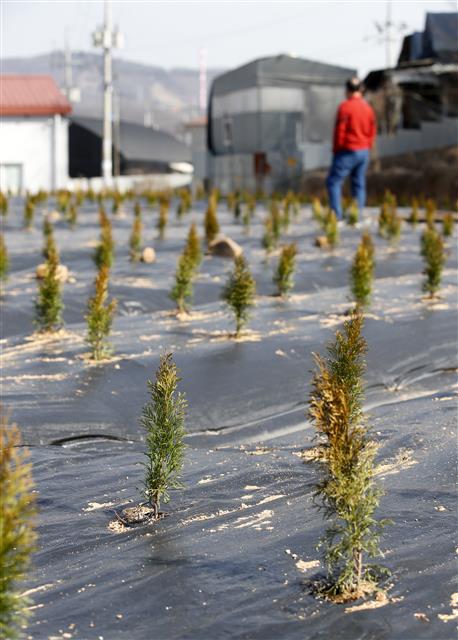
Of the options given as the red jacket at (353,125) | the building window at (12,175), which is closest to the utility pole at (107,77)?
the building window at (12,175)

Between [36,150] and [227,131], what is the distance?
847 centimetres

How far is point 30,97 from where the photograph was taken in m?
39.7

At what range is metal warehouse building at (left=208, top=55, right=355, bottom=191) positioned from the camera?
32.9 metres

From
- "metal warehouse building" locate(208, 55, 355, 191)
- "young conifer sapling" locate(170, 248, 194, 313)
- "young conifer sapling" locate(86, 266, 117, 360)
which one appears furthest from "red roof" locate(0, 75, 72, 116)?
"young conifer sapling" locate(86, 266, 117, 360)

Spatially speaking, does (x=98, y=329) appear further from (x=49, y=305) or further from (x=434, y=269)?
(x=434, y=269)

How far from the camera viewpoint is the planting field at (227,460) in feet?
11.3

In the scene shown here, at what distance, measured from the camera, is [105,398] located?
6676 mm

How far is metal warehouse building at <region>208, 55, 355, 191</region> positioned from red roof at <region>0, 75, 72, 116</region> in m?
6.81

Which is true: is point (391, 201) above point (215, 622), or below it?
above

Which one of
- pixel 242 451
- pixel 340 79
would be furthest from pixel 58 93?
pixel 242 451

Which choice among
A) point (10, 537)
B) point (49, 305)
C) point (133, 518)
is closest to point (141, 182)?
point (49, 305)

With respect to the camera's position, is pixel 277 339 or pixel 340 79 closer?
pixel 277 339

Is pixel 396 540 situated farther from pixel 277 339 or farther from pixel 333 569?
pixel 277 339

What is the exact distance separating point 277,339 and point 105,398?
1.96 meters
